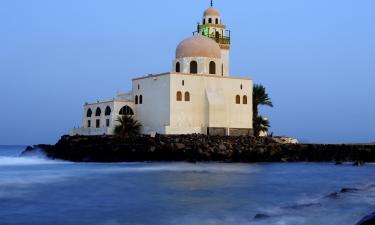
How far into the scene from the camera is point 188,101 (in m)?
43.2

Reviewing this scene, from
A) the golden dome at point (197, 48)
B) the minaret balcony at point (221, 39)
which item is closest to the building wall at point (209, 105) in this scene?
the golden dome at point (197, 48)

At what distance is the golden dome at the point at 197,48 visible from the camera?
45.4 metres

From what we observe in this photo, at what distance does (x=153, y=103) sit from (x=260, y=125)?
10.3 metres

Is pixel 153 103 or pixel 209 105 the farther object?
pixel 153 103

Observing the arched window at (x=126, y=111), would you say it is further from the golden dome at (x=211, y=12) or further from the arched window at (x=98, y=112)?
the golden dome at (x=211, y=12)

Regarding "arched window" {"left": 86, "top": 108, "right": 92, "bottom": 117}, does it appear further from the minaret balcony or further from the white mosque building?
the minaret balcony

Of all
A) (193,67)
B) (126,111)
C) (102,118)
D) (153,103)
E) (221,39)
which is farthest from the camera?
(221,39)

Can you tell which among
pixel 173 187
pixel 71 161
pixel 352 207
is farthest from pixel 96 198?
pixel 71 161

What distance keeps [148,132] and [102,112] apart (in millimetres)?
4682

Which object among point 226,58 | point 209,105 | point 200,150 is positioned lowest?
point 200,150

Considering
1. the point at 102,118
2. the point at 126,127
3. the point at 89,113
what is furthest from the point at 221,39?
the point at 126,127

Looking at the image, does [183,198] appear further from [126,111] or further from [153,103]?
[126,111]

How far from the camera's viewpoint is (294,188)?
76.5 ft

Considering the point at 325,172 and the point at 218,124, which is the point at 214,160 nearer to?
the point at 218,124
